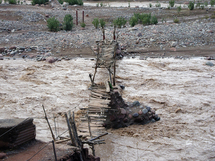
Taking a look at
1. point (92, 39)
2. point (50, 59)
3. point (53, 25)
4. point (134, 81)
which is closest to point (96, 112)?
point (134, 81)

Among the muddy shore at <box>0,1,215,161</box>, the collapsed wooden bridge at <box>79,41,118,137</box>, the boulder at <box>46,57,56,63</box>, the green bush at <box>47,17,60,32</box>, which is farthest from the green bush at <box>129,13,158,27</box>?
the collapsed wooden bridge at <box>79,41,118,137</box>

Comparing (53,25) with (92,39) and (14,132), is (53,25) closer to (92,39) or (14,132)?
(92,39)

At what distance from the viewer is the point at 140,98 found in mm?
6621

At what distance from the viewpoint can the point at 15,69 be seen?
857cm

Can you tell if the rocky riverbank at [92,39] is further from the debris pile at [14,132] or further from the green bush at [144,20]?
the debris pile at [14,132]

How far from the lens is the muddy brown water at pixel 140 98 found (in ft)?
15.6

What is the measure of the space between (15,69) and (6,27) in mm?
4839

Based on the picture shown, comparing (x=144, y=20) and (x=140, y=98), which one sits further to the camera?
(x=144, y=20)

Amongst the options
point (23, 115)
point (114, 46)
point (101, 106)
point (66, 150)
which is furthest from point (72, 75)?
point (66, 150)

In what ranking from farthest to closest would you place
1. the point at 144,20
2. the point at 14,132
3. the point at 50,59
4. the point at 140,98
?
the point at 144,20
the point at 50,59
the point at 140,98
the point at 14,132

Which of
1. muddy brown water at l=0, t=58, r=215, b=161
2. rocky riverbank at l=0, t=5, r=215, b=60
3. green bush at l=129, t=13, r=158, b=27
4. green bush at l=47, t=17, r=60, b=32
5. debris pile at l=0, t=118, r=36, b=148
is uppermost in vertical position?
green bush at l=129, t=13, r=158, b=27

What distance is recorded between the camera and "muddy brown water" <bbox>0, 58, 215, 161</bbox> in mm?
4750

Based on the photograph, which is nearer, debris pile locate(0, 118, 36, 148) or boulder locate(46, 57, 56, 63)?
debris pile locate(0, 118, 36, 148)

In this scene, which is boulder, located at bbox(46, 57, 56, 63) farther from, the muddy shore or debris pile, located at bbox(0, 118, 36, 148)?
debris pile, located at bbox(0, 118, 36, 148)
